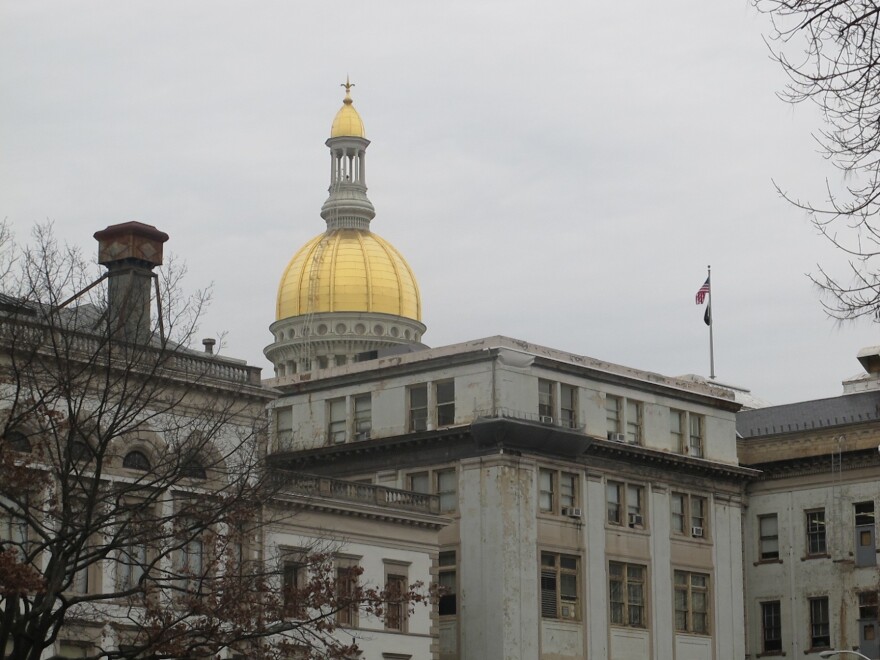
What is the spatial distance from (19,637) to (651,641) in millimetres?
44741

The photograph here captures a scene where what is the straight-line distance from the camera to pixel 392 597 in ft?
140

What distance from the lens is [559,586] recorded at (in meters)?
74.3

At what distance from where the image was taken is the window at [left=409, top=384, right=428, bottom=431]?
76.4 metres

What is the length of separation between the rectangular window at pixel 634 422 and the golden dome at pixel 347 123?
2182 inches

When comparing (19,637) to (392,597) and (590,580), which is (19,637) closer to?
(392,597)

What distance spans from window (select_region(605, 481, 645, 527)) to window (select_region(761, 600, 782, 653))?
1220 cm

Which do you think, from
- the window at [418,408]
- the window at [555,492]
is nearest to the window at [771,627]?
the window at [555,492]

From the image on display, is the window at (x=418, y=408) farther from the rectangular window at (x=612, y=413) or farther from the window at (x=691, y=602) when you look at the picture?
the window at (x=691, y=602)

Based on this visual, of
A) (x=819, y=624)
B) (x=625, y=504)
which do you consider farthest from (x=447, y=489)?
(x=819, y=624)

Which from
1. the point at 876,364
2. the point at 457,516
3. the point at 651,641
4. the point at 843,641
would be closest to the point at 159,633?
the point at 457,516

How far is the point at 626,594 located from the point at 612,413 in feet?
24.2

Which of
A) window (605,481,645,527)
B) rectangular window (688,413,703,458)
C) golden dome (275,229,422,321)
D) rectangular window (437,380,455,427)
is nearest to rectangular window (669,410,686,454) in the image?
rectangular window (688,413,703,458)

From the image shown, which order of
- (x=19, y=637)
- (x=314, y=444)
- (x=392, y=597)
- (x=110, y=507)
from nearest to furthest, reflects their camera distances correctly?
(x=19, y=637) < (x=392, y=597) < (x=110, y=507) < (x=314, y=444)

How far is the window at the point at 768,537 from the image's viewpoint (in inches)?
3467
